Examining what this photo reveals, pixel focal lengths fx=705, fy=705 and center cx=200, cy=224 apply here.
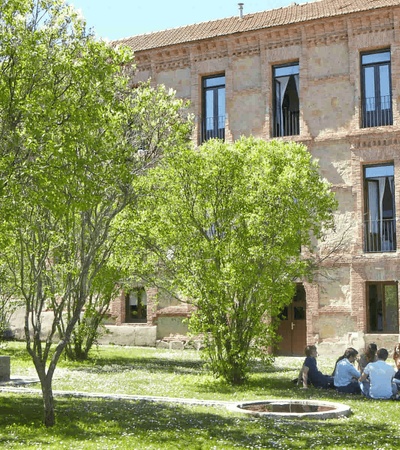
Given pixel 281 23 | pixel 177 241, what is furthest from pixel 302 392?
pixel 281 23

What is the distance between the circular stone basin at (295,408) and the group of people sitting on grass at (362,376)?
5.69 ft

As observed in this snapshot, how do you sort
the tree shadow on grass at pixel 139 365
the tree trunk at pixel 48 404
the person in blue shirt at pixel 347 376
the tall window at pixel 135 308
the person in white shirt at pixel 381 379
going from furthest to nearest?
the tall window at pixel 135 308, the tree shadow on grass at pixel 139 365, the person in blue shirt at pixel 347 376, the person in white shirt at pixel 381 379, the tree trunk at pixel 48 404

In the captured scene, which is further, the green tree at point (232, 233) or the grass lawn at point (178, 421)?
the green tree at point (232, 233)

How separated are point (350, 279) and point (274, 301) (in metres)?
9.80

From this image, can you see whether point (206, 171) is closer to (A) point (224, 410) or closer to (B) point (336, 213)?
(A) point (224, 410)

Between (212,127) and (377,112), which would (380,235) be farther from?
(212,127)

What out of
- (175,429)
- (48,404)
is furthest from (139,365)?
(175,429)

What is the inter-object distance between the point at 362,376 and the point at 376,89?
15300 mm

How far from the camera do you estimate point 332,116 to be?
27281mm

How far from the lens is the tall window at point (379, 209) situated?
26.0 m

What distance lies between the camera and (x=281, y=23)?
92.8 ft

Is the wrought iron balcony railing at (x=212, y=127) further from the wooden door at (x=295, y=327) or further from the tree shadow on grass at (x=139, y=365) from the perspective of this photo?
the tree shadow on grass at (x=139, y=365)

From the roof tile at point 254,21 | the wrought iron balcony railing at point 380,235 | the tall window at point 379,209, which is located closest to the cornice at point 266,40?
the roof tile at point 254,21

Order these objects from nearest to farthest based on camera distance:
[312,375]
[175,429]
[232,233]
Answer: [175,429]
[312,375]
[232,233]
